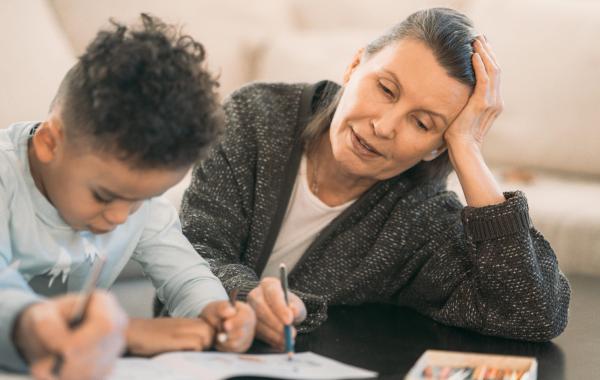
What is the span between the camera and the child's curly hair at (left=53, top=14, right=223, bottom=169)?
3.14ft

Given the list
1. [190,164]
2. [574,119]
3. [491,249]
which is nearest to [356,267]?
[491,249]

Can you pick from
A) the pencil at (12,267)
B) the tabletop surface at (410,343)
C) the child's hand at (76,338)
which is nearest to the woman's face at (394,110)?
the tabletop surface at (410,343)

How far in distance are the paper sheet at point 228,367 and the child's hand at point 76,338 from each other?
11cm

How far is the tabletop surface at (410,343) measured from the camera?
120 centimetres

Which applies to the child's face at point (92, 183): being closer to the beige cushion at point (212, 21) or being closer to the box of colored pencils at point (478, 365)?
the box of colored pencils at point (478, 365)

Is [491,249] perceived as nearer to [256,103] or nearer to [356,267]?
[356,267]

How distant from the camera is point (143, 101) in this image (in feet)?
3.14

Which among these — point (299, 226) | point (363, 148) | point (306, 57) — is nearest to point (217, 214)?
point (299, 226)

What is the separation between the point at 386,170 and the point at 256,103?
29 centimetres

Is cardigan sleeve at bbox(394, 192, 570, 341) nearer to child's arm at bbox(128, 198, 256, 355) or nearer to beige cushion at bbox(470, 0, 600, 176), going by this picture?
child's arm at bbox(128, 198, 256, 355)

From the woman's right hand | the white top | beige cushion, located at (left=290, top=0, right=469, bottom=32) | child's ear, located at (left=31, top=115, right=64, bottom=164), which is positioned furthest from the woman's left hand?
beige cushion, located at (left=290, top=0, right=469, bottom=32)

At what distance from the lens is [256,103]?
1639 mm

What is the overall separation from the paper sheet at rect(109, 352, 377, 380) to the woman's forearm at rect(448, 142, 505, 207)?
466 millimetres

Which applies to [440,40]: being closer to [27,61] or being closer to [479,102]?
[479,102]
